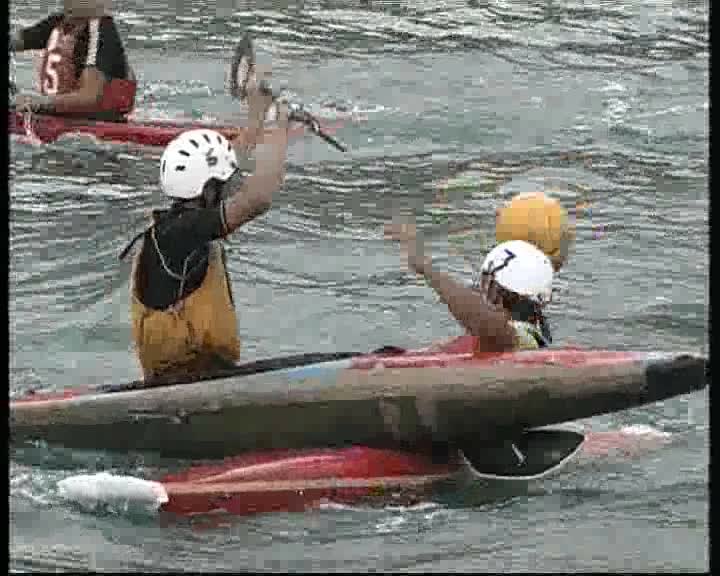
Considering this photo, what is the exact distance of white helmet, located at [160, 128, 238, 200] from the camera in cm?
981

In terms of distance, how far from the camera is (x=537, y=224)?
10.3m

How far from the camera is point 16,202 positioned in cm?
1409

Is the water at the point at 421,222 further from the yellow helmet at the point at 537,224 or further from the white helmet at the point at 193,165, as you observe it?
the white helmet at the point at 193,165

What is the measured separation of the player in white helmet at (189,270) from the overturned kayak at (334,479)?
497mm

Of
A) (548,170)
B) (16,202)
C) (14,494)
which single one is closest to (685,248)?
(548,170)

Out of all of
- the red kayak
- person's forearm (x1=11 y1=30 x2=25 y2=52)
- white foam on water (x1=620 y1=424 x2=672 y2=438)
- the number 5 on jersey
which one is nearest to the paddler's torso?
white foam on water (x1=620 y1=424 x2=672 y2=438)

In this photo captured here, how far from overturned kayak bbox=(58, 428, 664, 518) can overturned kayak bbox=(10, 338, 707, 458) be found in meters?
0.10

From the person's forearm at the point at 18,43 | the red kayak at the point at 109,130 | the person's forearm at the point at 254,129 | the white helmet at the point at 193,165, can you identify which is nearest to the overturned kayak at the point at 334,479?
the white helmet at the point at 193,165

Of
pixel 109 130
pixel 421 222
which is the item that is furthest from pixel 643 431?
pixel 109 130

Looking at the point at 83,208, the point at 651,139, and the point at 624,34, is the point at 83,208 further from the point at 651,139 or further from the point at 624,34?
the point at 624,34

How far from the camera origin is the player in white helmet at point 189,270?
32.0 feet

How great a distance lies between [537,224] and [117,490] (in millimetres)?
2161

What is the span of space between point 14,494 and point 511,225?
2.38 metres

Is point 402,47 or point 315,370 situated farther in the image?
point 402,47
